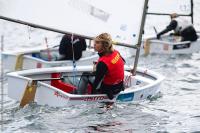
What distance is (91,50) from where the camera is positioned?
1387 cm

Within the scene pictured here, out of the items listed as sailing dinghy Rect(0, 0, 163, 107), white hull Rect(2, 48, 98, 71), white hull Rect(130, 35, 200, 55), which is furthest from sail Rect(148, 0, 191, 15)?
sailing dinghy Rect(0, 0, 163, 107)

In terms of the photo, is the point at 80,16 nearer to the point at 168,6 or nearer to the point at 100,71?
the point at 100,71

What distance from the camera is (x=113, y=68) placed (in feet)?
28.6

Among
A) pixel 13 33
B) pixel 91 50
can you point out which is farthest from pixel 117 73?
pixel 13 33

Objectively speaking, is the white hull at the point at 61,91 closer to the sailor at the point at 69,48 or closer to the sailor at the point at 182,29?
the sailor at the point at 69,48

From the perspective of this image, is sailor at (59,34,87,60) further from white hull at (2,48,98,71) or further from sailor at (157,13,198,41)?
sailor at (157,13,198,41)

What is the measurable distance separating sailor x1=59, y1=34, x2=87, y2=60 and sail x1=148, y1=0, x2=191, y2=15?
11.9 feet

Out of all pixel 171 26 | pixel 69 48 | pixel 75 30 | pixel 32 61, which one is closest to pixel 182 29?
pixel 171 26

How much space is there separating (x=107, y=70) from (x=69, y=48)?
13.6ft

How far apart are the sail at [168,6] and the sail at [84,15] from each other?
6288mm

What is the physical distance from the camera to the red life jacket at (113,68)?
8648mm

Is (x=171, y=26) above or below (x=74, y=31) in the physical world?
above

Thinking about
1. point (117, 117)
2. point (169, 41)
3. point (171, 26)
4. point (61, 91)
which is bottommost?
point (117, 117)

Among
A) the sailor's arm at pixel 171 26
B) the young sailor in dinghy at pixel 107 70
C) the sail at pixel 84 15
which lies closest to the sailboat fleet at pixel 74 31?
the sail at pixel 84 15
